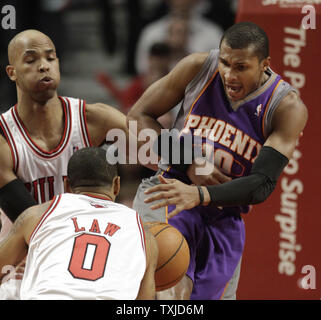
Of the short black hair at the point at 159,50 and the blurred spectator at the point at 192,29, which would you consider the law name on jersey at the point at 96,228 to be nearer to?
the short black hair at the point at 159,50

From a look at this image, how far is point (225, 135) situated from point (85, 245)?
1281 mm

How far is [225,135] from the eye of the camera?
405cm

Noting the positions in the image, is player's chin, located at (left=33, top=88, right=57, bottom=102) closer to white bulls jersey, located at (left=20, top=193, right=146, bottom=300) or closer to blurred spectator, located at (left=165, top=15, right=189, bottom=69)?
white bulls jersey, located at (left=20, top=193, right=146, bottom=300)

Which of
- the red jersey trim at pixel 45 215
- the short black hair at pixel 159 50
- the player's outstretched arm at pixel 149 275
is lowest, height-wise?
the player's outstretched arm at pixel 149 275

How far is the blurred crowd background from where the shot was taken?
6293 mm

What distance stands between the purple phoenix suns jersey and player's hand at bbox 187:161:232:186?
12cm

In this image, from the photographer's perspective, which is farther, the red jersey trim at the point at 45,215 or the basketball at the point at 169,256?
the basketball at the point at 169,256

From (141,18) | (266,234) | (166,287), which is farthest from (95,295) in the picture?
(141,18)

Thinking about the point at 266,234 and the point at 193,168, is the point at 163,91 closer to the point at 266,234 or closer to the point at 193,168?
the point at 193,168

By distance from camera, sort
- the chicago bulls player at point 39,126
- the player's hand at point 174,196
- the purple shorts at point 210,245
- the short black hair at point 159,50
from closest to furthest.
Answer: the player's hand at point 174,196
the purple shorts at point 210,245
the chicago bulls player at point 39,126
the short black hair at point 159,50

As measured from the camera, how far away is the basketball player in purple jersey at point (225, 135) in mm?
3791

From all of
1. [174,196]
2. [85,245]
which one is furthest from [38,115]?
[85,245]

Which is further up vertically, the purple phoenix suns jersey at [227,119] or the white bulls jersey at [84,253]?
the purple phoenix suns jersey at [227,119]

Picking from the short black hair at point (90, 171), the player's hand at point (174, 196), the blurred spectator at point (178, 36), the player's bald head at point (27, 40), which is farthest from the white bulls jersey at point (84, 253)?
the blurred spectator at point (178, 36)
